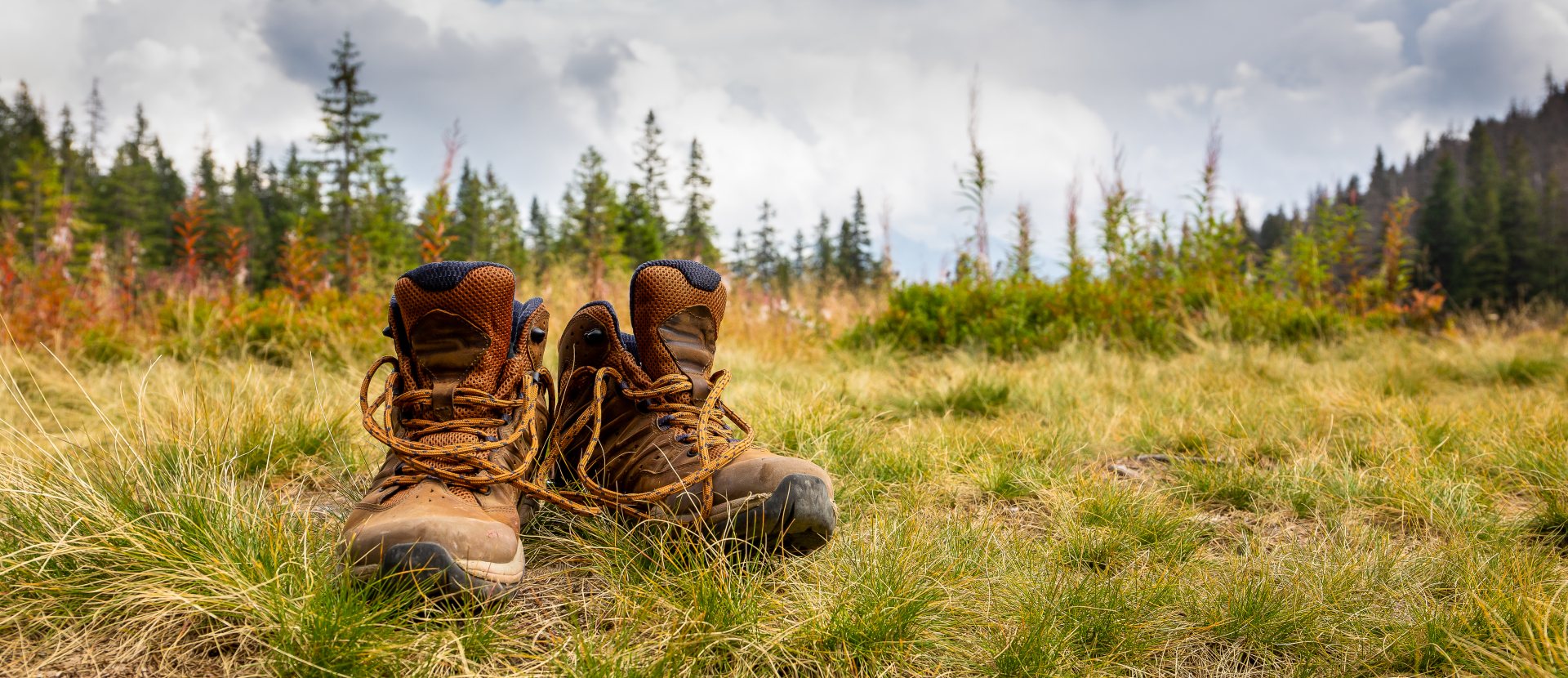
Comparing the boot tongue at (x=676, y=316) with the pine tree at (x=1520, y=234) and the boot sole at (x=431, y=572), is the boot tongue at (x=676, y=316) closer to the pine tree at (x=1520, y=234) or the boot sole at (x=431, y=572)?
the boot sole at (x=431, y=572)

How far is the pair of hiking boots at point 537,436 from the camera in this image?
1436mm

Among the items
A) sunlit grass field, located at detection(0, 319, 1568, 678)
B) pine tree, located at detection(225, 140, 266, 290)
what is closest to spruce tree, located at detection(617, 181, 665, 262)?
pine tree, located at detection(225, 140, 266, 290)

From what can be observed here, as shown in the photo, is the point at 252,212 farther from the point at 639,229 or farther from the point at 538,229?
the point at 639,229

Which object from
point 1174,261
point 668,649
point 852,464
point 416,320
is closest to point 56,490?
point 416,320

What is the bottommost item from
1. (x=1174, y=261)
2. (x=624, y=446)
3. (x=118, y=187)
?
(x=624, y=446)

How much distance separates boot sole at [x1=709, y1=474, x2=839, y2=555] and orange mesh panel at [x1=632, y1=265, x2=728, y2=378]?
0.41 m

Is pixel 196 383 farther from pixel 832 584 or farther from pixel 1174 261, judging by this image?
pixel 1174 261

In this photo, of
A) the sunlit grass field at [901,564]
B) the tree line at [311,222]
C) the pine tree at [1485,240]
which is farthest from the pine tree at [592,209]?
the pine tree at [1485,240]

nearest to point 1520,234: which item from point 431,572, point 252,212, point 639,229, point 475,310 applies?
point 639,229

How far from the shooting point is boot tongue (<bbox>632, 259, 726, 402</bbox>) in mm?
1819

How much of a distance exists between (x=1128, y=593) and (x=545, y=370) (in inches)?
59.0

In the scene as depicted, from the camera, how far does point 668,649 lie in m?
1.29

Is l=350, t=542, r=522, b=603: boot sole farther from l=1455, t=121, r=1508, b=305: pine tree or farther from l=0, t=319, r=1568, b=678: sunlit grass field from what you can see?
l=1455, t=121, r=1508, b=305: pine tree

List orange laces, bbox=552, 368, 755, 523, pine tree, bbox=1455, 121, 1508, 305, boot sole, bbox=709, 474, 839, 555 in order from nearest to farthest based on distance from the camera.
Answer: boot sole, bbox=709, 474, 839, 555, orange laces, bbox=552, 368, 755, 523, pine tree, bbox=1455, 121, 1508, 305
